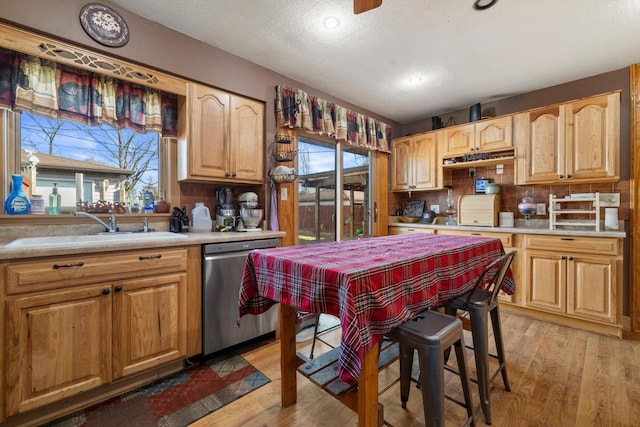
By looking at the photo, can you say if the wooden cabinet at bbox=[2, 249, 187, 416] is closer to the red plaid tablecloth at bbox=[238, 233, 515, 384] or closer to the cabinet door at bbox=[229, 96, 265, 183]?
the red plaid tablecloth at bbox=[238, 233, 515, 384]

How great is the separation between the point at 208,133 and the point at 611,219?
12.8 feet

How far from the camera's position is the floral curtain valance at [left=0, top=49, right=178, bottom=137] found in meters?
1.76

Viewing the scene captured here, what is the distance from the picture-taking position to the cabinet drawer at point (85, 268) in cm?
141

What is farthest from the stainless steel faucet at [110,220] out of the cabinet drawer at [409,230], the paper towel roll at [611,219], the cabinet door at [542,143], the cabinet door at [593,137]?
the paper towel roll at [611,219]

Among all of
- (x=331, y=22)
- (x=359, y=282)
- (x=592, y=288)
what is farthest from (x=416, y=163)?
(x=359, y=282)

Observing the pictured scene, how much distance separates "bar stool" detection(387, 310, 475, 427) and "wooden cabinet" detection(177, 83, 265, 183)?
1.93m

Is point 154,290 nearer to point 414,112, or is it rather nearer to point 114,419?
point 114,419

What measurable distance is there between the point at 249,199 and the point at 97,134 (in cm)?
126

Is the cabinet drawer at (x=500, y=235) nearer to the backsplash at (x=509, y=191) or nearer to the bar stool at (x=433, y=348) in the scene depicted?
the backsplash at (x=509, y=191)

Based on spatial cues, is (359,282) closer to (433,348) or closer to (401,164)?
(433,348)

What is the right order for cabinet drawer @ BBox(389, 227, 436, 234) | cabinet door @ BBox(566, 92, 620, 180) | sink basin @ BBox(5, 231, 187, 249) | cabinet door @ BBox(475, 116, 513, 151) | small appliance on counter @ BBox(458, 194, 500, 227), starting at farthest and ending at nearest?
cabinet drawer @ BBox(389, 227, 436, 234), small appliance on counter @ BBox(458, 194, 500, 227), cabinet door @ BBox(475, 116, 513, 151), cabinet door @ BBox(566, 92, 620, 180), sink basin @ BBox(5, 231, 187, 249)

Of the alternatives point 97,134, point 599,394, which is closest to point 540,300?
point 599,394

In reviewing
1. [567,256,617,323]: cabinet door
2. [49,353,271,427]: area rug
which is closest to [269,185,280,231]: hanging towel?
[49,353,271,427]: area rug

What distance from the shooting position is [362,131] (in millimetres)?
3764
